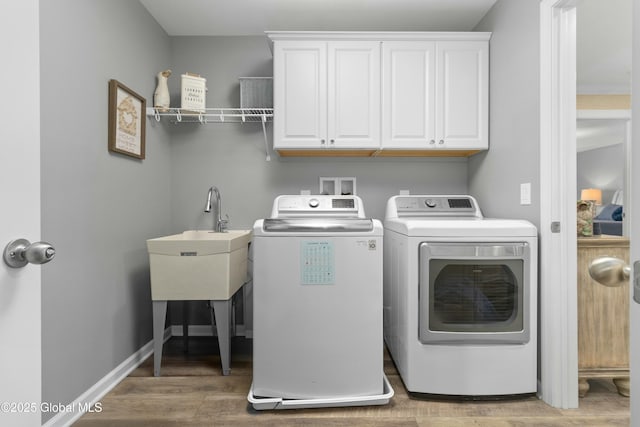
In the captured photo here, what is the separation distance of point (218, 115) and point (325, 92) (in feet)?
2.71

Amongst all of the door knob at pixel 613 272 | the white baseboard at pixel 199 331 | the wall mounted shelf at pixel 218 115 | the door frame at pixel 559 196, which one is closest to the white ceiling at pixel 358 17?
the wall mounted shelf at pixel 218 115

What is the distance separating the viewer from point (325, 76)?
256 centimetres

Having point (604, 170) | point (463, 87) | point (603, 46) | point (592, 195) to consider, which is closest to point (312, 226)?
point (463, 87)

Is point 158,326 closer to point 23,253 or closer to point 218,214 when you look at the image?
point 218,214

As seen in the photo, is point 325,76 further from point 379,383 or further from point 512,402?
point 512,402

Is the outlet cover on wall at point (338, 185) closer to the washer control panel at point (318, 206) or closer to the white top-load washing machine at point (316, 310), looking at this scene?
the washer control panel at point (318, 206)

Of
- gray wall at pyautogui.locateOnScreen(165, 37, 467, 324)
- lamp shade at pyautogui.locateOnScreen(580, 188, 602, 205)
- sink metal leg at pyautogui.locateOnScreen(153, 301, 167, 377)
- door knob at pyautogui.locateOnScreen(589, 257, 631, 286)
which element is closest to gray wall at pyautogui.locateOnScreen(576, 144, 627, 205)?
lamp shade at pyautogui.locateOnScreen(580, 188, 602, 205)

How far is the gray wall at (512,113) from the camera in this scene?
2.03 metres

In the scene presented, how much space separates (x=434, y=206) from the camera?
264 cm

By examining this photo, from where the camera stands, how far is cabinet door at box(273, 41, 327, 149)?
8.38ft

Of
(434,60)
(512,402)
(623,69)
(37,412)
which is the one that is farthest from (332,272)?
(623,69)

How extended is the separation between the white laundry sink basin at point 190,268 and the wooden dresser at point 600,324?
6.34 feet

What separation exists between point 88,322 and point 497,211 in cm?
245

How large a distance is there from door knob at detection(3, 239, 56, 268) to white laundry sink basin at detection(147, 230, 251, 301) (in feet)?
5.03
